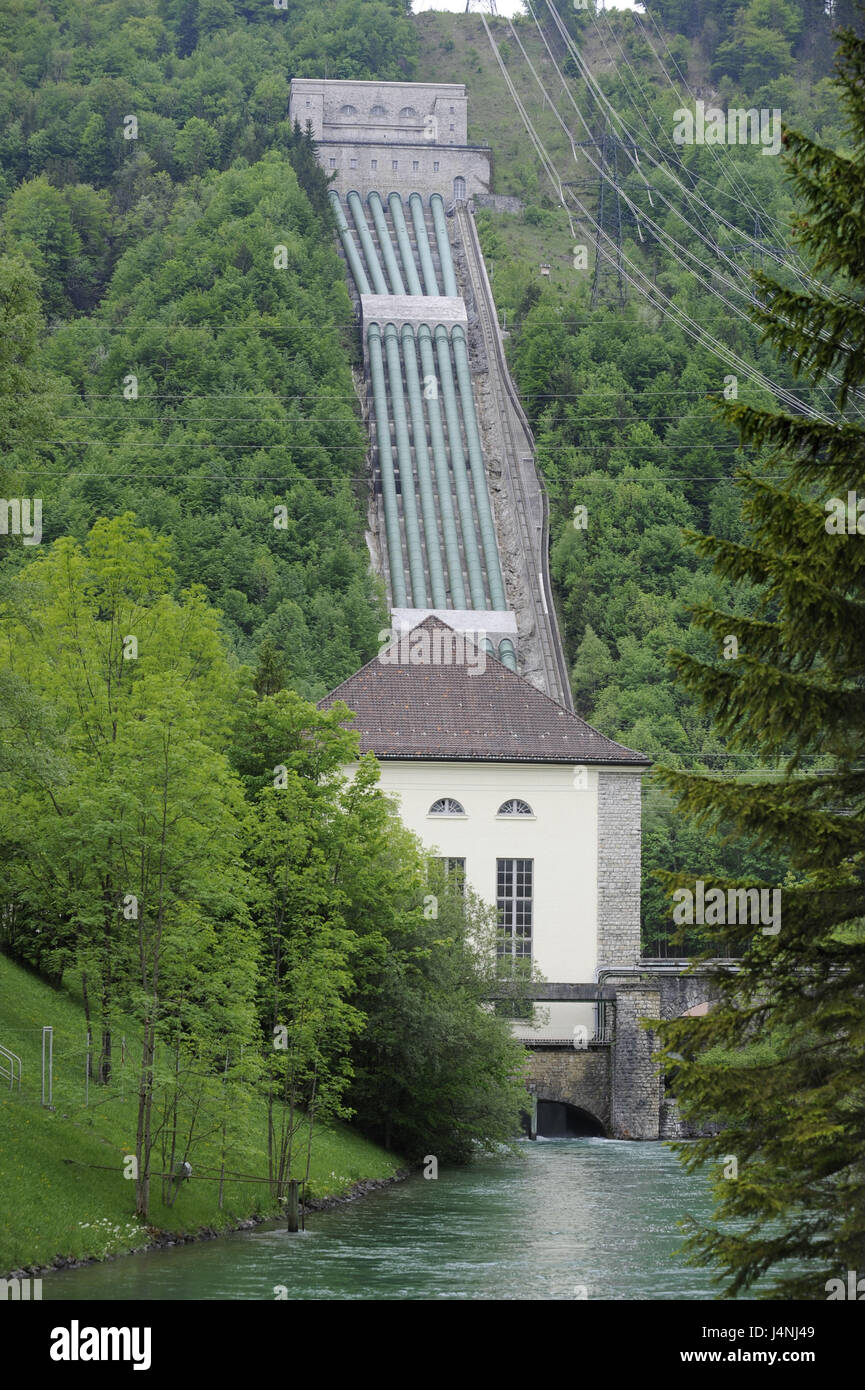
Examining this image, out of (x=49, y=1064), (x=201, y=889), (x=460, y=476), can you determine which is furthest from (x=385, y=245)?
(x=201, y=889)

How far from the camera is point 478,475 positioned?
89062mm

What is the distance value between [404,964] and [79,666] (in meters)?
8.65

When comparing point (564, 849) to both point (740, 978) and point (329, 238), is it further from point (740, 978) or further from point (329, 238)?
point (329, 238)

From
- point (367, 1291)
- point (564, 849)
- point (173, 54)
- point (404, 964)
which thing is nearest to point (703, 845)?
point (564, 849)

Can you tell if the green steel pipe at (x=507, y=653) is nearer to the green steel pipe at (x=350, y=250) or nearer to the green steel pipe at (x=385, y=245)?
the green steel pipe at (x=350, y=250)

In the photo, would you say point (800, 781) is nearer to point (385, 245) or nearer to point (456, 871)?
point (456, 871)

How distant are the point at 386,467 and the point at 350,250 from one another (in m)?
21.2

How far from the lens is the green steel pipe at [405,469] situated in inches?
3246

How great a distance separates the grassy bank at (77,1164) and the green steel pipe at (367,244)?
72563 mm

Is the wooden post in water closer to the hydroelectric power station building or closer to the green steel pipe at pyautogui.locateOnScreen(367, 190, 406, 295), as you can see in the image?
the hydroelectric power station building

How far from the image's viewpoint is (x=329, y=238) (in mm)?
105375

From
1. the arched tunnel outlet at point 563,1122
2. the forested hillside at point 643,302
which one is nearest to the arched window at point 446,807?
the arched tunnel outlet at point 563,1122

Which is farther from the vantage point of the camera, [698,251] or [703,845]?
[698,251]

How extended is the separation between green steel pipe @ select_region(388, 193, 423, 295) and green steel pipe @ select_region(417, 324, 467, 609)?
517 centimetres
